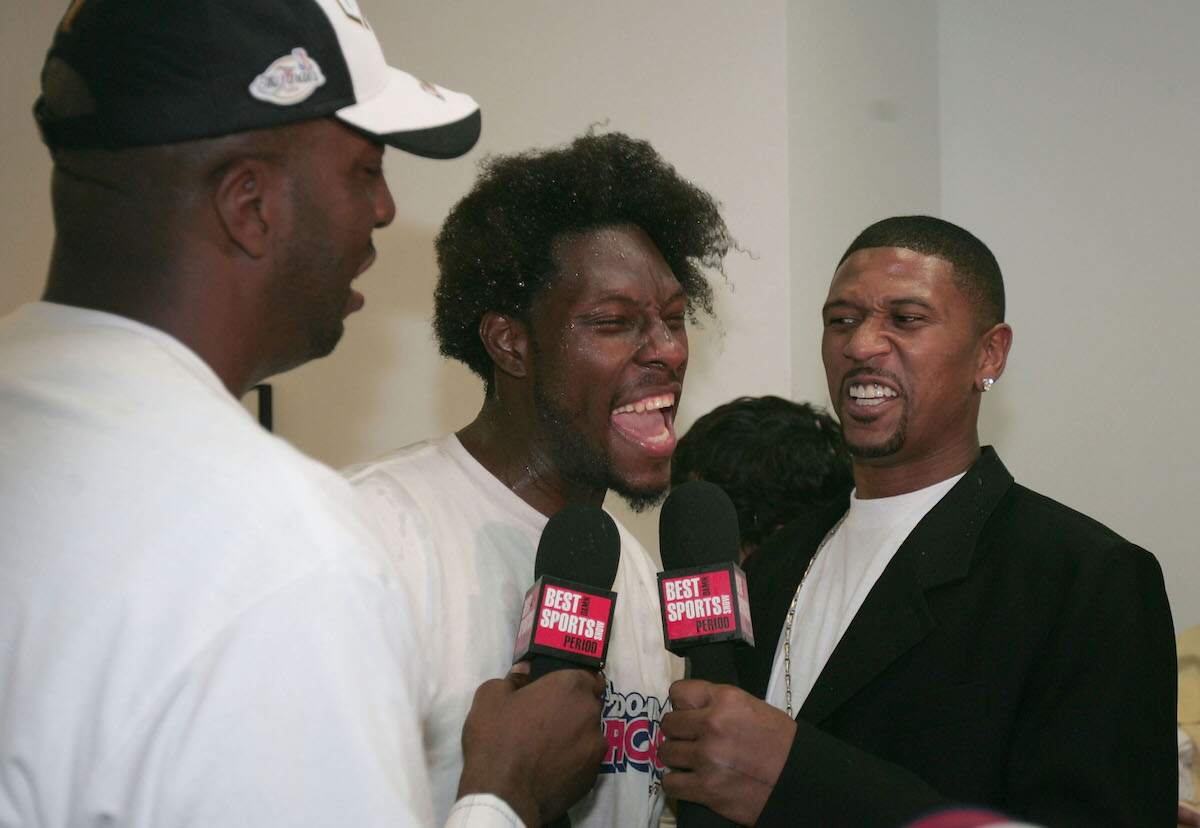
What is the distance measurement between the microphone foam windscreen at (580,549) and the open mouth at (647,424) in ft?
0.95

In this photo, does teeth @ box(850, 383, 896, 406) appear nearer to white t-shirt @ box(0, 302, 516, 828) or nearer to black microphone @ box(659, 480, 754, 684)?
black microphone @ box(659, 480, 754, 684)

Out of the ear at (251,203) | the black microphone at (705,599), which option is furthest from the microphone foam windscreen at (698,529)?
the ear at (251,203)

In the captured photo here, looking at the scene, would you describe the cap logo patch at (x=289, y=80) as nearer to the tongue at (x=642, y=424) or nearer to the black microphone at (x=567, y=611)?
the black microphone at (x=567, y=611)

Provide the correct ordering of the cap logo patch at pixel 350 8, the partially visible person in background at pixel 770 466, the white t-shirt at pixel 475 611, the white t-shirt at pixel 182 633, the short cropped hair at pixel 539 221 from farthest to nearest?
1. the partially visible person in background at pixel 770 466
2. the short cropped hair at pixel 539 221
3. the white t-shirt at pixel 475 611
4. the cap logo patch at pixel 350 8
5. the white t-shirt at pixel 182 633

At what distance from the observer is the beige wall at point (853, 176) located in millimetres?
2896

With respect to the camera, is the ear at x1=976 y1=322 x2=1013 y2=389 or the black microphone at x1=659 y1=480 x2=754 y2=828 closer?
the black microphone at x1=659 y1=480 x2=754 y2=828

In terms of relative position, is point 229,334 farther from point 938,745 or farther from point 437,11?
point 437,11

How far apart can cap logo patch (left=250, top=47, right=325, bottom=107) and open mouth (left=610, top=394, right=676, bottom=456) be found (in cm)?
93

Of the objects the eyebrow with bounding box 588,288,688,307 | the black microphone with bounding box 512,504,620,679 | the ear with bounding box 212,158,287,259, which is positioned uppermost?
the ear with bounding box 212,158,287,259

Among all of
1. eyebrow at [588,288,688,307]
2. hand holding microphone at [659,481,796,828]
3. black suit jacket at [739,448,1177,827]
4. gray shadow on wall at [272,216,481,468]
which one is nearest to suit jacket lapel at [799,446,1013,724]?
black suit jacket at [739,448,1177,827]

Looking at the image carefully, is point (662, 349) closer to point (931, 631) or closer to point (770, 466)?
point (931, 631)

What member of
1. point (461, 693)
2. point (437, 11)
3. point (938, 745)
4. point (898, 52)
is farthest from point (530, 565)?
point (898, 52)

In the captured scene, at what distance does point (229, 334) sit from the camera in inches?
42.1

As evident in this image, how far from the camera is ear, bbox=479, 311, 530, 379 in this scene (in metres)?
2.00
